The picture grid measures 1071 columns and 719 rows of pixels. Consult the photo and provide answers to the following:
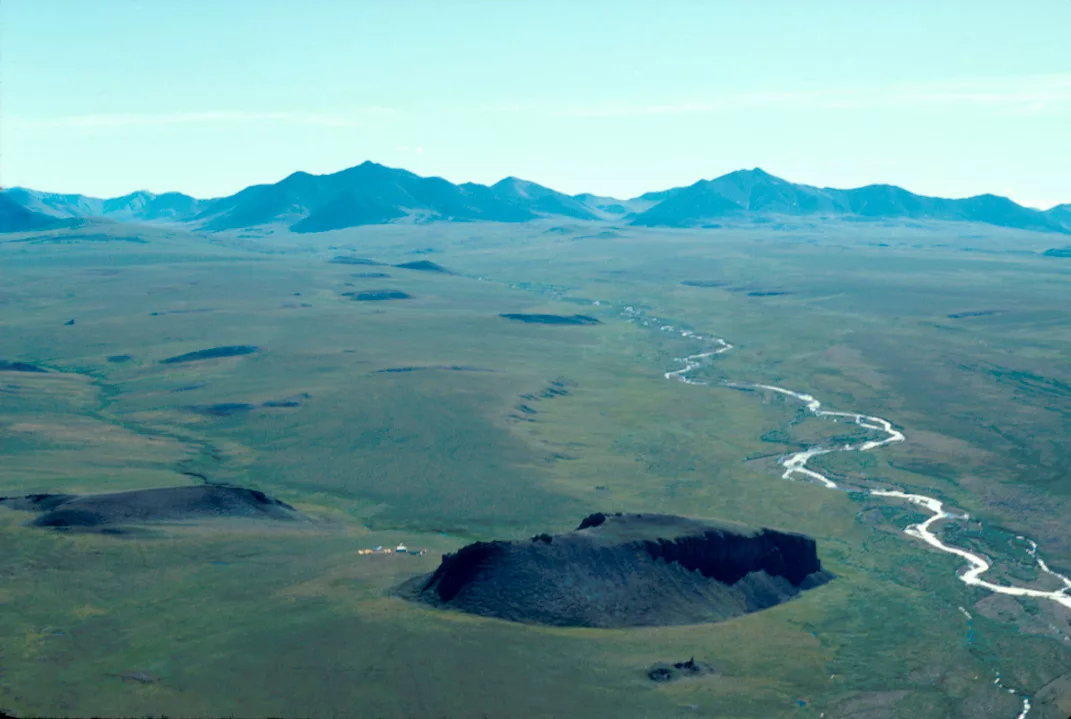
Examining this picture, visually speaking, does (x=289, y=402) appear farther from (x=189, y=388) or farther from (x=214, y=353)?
(x=214, y=353)

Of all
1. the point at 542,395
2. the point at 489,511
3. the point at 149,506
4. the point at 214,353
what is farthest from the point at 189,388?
the point at 489,511

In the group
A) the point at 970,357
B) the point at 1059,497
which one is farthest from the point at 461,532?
the point at 970,357

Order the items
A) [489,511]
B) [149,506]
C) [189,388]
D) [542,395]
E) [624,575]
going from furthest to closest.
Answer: [189,388] → [542,395] → [489,511] → [149,506] → [624,575]

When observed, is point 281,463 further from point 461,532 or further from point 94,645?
point 94,645

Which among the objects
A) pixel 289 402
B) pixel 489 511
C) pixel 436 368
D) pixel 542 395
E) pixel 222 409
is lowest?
pixel 489 511

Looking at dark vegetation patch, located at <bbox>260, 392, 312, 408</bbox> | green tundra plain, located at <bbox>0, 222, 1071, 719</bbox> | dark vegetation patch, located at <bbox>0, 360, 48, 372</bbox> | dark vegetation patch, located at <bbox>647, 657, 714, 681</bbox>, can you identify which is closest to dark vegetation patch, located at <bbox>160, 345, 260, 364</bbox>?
green tundra plain, located at <bbox>0, 222, 1071, 719</bbox>

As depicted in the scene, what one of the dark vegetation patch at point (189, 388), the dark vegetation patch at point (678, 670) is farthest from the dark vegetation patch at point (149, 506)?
the dark vegetation patch at point (189, 388)
